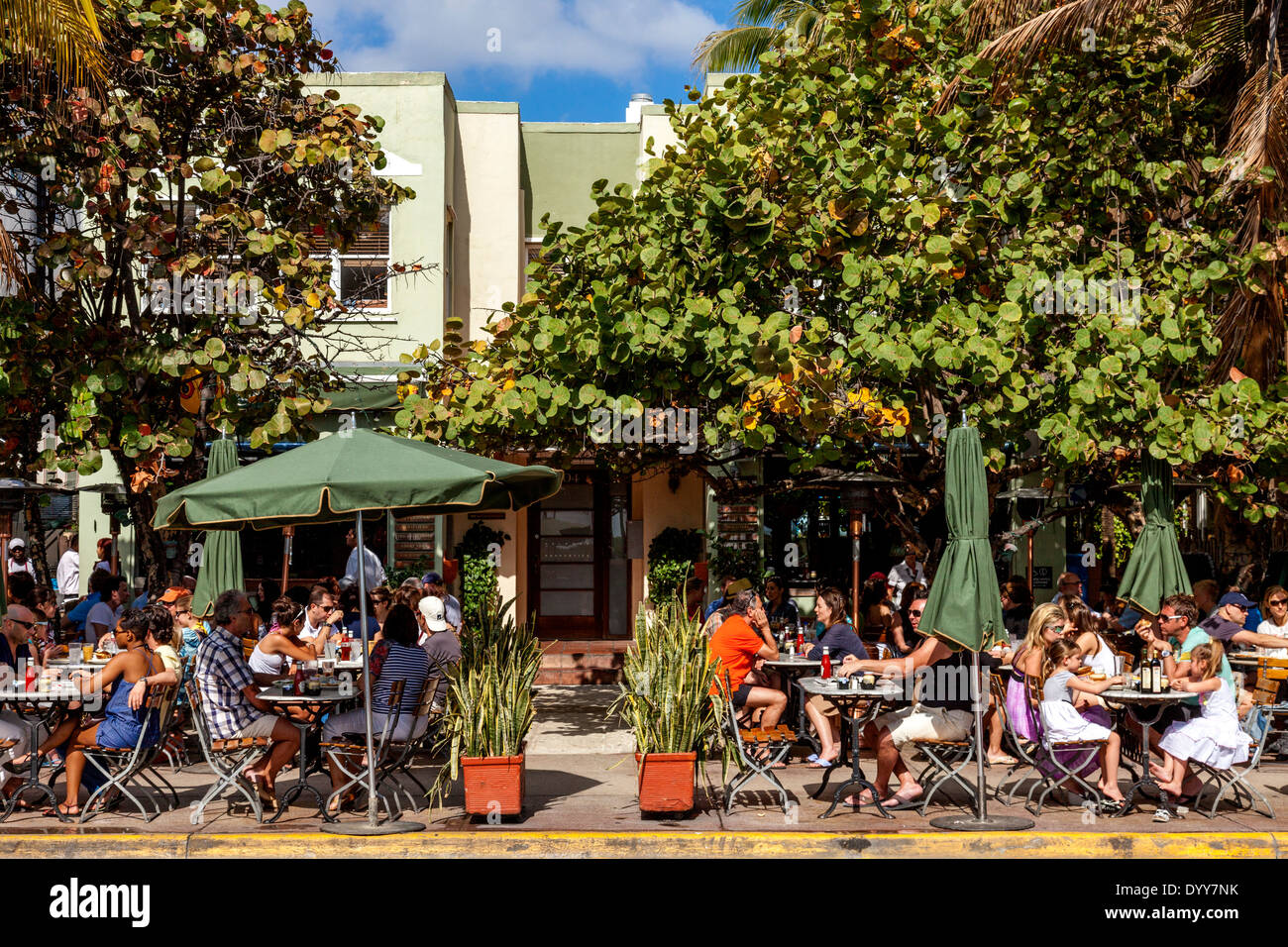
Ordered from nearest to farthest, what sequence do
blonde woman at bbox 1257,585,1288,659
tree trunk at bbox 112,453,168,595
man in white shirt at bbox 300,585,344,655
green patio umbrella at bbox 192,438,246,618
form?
green patio umbrella at bbox 192,438,246,618
blonde woman at bbox 1257,585,1288,659
man in white shirt at bbox 300,585,344,655
tree trunk at bbox 112,453,168,595

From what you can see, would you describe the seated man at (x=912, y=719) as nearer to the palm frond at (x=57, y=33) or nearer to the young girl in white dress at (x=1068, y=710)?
the young girl in white dress at (x=1068, y=710)

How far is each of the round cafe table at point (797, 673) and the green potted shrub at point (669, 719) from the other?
1400mm

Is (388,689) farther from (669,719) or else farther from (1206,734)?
(1206,734)

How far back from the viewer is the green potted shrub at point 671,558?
15.9 m

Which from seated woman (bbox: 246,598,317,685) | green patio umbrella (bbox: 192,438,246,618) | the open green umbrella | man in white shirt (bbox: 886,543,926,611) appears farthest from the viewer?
man in white shirt (bbox: 886,543,926,611)

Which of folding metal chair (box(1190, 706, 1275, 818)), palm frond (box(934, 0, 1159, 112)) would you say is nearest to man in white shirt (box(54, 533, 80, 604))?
palm frond (box(934, 0, 1159, 112))

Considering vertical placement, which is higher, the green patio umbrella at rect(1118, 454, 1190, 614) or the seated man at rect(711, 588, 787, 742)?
the green patio umbrella at rect(1118, 454, 1190, 614)

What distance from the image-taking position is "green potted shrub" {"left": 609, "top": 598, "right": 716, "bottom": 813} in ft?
27.0

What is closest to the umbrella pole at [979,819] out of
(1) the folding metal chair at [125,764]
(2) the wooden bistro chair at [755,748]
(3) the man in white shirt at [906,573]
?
(2) the wooden bistro chair at [755,748]

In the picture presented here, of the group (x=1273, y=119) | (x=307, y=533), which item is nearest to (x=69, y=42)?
(x=307, y=533)

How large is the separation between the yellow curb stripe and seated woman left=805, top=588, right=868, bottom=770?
1.61 meters

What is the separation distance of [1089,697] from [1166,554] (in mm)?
2034

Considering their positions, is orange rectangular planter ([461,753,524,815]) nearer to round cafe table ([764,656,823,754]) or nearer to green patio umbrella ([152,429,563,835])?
green patio umbrella ([152,429,563,835])

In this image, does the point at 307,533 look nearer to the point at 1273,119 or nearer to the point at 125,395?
the point at 125,395
